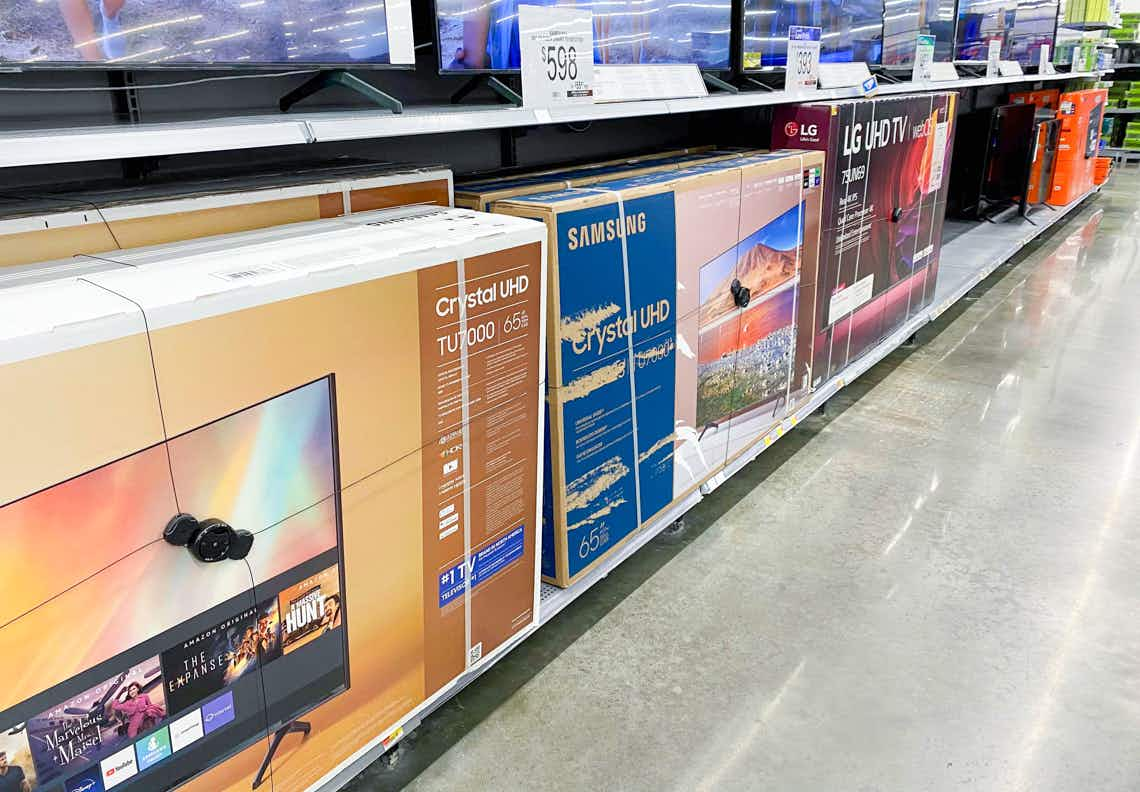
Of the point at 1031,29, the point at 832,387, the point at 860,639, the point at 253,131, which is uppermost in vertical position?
the point at 1031,29

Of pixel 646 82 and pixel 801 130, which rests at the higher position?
pixel 646 82

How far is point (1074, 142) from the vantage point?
7.04 meters

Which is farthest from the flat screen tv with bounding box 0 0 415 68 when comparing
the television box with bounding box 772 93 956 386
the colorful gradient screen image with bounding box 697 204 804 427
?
the television box with bounding box 772 93 956 386

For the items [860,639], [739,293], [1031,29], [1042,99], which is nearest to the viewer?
[860,639]

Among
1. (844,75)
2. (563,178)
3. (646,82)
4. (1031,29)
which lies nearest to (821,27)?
(844,75)

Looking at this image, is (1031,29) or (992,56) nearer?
(992,56)

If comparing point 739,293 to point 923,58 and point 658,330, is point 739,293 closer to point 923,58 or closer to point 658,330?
point 658,330

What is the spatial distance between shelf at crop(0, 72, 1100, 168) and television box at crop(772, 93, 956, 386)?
1003 millimetres

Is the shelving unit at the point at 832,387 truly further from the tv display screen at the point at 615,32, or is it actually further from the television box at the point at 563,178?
the tv display screen at the point at 615,32

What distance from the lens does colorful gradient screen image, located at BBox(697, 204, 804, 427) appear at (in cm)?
243

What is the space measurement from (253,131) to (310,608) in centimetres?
73

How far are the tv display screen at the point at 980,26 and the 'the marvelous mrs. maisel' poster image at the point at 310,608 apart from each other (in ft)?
14.5

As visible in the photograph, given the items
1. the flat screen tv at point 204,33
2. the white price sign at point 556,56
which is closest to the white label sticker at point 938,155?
the white price sign at point 556,56

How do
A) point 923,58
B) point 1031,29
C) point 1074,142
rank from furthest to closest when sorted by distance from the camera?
1. point 1074,142
2. point 1031,29
3. point 923,58
